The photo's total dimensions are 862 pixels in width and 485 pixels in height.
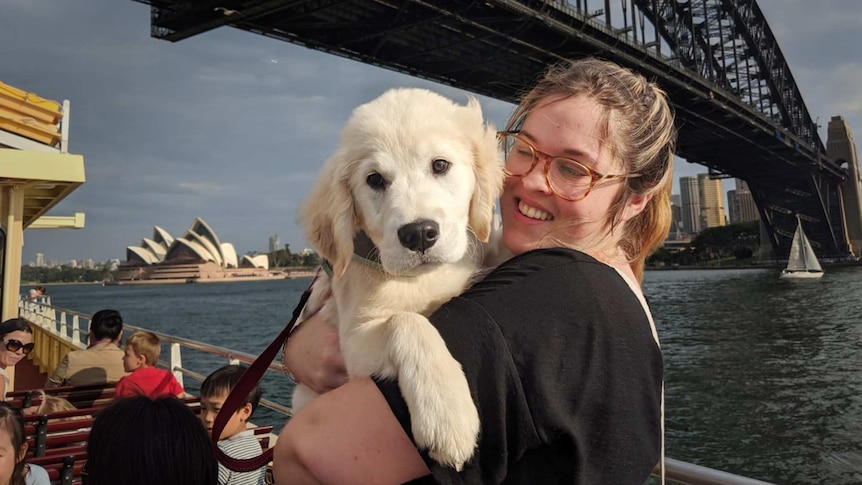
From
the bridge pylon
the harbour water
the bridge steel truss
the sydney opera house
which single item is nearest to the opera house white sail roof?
the sydney opera house

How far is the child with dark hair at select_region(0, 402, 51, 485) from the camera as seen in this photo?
2920 millimetres

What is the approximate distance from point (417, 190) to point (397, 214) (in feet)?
0.33

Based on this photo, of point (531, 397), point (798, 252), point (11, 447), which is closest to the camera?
point (531, 397)

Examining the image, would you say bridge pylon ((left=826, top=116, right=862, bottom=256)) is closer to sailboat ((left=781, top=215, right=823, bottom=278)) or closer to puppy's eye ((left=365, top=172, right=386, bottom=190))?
sailboat ((left=781, top=215, right=823, bottom=278))

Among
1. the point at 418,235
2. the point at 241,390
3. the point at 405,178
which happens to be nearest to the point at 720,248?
the point at 405,178

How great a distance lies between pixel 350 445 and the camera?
1.16m

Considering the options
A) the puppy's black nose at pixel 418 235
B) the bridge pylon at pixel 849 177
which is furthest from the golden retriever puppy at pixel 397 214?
the bridge pylon at pixel 849 177

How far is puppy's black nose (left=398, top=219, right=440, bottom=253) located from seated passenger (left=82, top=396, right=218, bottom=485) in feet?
2.64

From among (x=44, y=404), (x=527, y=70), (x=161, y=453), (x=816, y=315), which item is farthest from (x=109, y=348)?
(x=816, y=315)

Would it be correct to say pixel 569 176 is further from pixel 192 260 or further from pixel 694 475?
pixel 192 260

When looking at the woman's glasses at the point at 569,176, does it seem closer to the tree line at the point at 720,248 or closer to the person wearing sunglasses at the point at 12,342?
the person wearing sunglasses at the point at 12,342

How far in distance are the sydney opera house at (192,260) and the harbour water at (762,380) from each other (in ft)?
124

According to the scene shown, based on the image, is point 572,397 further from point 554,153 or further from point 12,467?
point 12,467

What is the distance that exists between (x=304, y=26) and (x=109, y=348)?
21.6m
